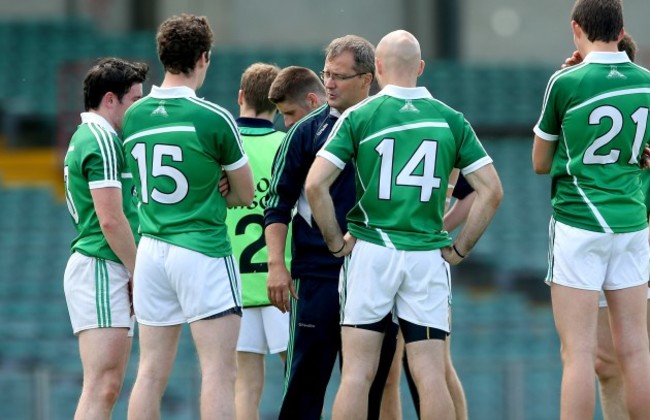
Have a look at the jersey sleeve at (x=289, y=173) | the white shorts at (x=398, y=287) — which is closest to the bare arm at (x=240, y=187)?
the jersey sleeve at (x=289, y=173)

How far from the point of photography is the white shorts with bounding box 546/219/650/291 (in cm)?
537

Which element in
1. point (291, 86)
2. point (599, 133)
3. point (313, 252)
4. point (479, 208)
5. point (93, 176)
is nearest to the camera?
point (479, 208)

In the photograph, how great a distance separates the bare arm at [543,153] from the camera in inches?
216

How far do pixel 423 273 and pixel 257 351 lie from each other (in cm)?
149

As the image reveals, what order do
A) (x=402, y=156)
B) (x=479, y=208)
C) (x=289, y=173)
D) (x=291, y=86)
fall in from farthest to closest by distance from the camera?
(x=291, y=86) < (x=289, y=173) < (x=479, y=208) < (x=402, y=156)

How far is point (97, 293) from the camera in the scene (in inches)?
222

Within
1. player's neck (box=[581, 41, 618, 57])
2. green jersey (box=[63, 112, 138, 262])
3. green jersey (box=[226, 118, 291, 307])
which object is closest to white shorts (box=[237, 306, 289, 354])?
green jersey (box=[226, 118, 291, 307])

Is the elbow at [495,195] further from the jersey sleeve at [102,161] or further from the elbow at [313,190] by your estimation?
the jersey sleeve at [102,161]

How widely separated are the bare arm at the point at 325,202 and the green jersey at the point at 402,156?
0.15 feet

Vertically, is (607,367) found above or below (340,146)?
below

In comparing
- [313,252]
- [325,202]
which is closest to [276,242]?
[313,252]

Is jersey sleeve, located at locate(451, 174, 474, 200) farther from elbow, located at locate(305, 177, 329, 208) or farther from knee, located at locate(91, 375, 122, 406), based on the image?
knee, located at locate(91, 375, 122, 406)

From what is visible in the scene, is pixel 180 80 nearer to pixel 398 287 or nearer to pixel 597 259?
pixel 398 287

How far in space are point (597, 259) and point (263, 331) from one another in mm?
1861
